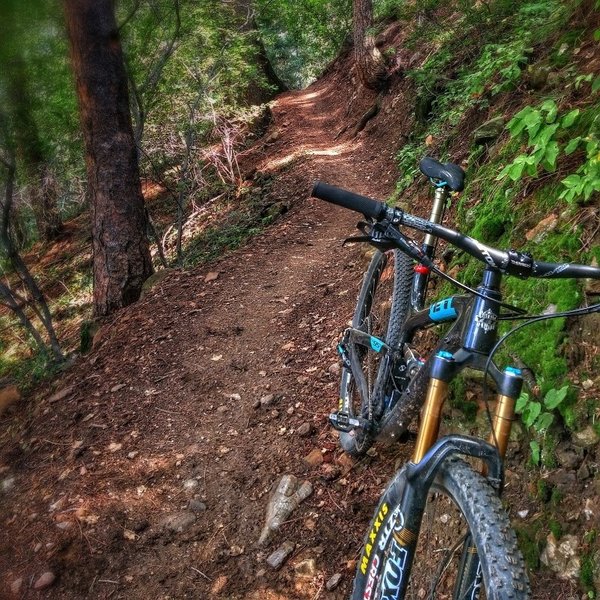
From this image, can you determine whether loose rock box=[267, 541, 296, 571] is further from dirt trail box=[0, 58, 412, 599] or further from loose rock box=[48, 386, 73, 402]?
loose rock box=[48, 386, 73, 402]

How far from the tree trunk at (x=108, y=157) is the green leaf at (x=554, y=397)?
218 inches

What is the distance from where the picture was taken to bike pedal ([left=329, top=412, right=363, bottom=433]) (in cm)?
302

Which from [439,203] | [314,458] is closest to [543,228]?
[439,203]

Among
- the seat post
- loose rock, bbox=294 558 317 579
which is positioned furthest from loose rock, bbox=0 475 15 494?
the seat post

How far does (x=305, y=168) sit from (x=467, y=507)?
8.73 m

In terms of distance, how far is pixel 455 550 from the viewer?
1858mm

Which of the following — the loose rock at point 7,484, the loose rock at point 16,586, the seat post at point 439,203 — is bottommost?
the loose rock at point 7,484

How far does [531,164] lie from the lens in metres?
2.66

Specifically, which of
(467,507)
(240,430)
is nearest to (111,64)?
(240,430)

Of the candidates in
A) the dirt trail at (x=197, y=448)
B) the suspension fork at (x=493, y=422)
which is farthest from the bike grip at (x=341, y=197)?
the dirt trail at (x=197, y=448)

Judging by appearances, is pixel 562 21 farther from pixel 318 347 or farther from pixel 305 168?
pixel 305 168

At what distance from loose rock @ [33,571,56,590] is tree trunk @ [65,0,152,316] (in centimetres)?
390

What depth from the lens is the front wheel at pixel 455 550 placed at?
4.41 feet

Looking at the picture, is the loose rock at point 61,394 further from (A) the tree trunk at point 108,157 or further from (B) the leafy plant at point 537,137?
(B) the leafy plant at point 537,137
